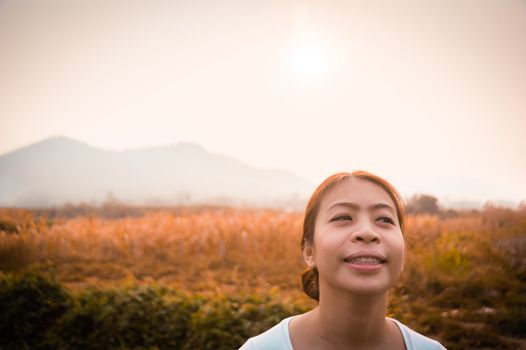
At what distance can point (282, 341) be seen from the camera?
1.34 metres

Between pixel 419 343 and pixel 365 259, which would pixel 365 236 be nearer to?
pixel 365 259

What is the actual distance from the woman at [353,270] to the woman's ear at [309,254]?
114 mm

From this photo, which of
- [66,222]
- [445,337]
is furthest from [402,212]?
[66,222]

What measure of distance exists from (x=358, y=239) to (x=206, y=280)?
20.4ft

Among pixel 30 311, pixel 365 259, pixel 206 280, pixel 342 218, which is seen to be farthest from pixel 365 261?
pixel 206 280

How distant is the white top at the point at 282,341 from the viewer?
133 centimetres

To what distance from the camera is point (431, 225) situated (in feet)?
31.6

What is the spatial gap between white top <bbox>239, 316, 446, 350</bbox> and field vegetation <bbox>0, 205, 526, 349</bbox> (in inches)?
23.0

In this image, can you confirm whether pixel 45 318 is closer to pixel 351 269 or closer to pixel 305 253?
pixel 305 253

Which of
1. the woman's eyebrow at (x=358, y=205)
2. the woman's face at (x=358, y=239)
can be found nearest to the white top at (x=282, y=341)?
the woman's face at (x=358, y=239)

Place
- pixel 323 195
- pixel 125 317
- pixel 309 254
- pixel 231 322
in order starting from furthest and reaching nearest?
1. pixel 125 317
2. pixel 231 322
3. pixel 309 254
4. pixel 323 195

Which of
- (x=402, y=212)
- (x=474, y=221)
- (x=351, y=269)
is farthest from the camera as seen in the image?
(x=474, y=221)

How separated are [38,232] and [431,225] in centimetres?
956

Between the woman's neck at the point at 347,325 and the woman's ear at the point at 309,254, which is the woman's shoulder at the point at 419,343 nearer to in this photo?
the woman's neck at the point at 347,325
